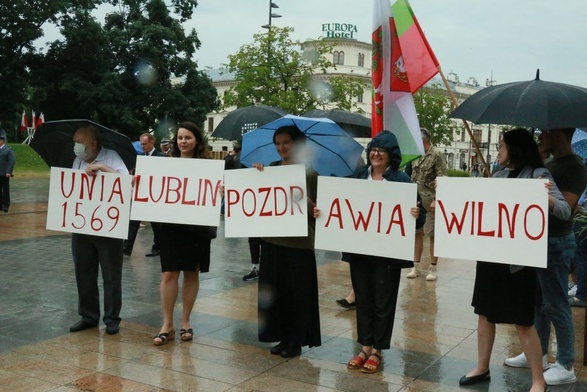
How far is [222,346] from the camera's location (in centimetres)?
557

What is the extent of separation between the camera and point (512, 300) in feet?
14.5

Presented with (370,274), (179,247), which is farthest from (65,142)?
(370,274)

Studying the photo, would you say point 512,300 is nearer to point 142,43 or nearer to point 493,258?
point 493,258

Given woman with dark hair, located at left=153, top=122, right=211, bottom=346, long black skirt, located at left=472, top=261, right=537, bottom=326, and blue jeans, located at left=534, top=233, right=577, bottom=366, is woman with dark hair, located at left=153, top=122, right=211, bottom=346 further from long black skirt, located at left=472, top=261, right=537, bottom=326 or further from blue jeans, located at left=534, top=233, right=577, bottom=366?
blue jeans, located at left=534, top=233, right=577, bottom=366

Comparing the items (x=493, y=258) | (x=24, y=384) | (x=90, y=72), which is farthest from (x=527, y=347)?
(x=90, y=72)

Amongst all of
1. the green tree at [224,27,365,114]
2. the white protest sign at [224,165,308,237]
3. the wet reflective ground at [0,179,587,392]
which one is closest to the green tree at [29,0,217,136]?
the green tree at [224,27,365,114]

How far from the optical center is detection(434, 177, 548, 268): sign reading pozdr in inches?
169

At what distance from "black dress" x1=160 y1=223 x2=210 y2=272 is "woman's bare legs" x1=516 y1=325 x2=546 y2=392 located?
2672 mm

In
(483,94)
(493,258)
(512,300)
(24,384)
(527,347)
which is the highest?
(483,94)

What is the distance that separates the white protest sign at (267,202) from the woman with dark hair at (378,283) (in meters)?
0.20

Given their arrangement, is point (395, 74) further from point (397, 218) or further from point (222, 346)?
point (222, 346)

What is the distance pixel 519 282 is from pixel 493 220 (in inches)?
17.7

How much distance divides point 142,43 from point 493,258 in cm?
3440

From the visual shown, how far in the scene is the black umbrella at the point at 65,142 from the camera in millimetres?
5852
